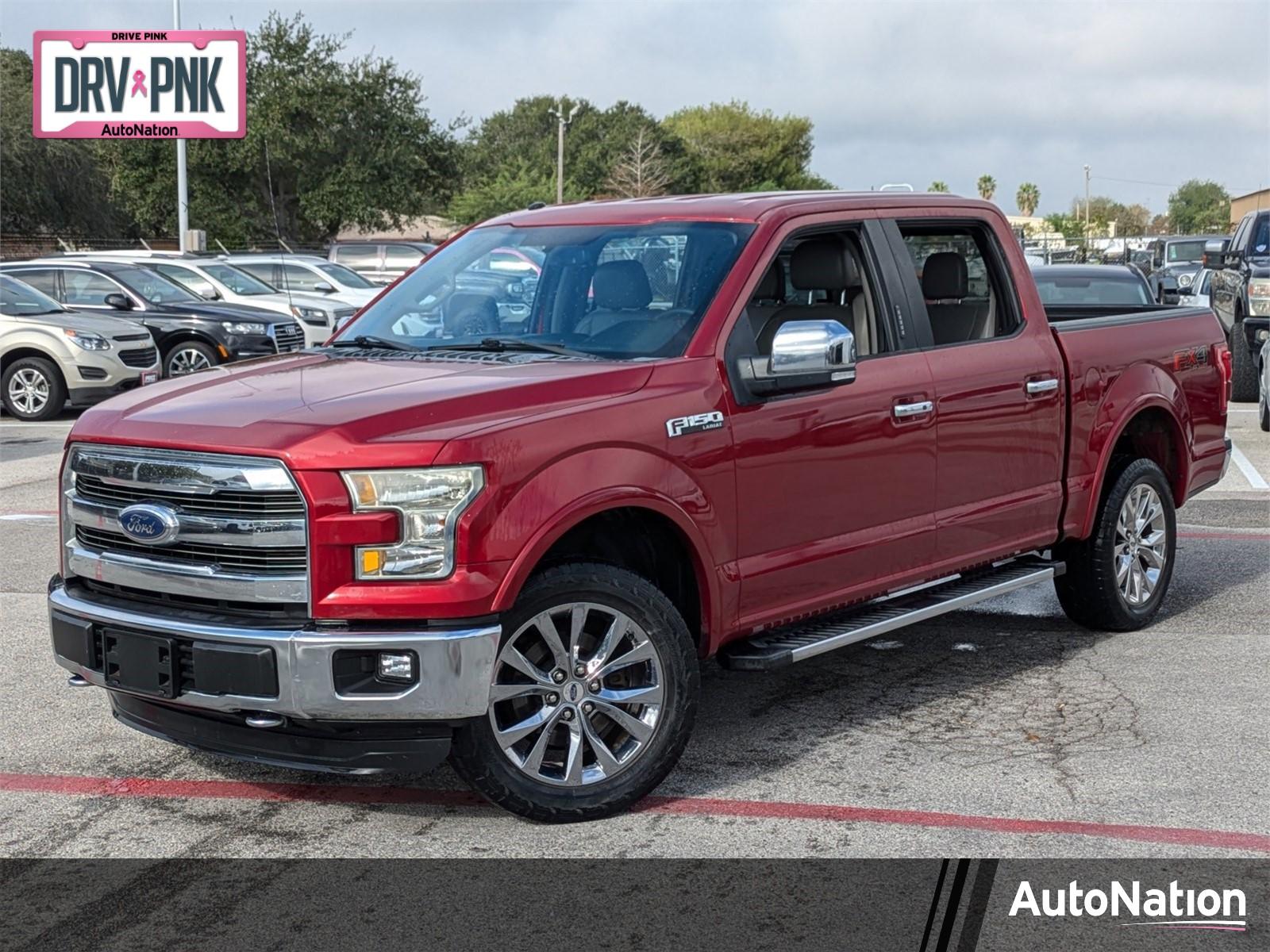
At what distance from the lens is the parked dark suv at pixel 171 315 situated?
1900 cm

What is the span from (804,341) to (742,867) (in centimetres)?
172

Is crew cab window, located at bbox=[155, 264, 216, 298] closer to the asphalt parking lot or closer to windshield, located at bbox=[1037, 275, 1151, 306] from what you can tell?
windshield, located at bbox=[1037, 275, 1151, 306]

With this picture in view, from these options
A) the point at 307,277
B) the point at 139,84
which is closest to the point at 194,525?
the point at 307,277

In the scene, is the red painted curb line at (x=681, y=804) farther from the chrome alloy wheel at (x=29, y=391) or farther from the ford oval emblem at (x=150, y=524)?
the chrome alloy wheel at (x=29, y=391)

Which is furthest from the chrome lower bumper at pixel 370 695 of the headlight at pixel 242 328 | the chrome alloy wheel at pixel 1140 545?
the headlight at pixel 242 328

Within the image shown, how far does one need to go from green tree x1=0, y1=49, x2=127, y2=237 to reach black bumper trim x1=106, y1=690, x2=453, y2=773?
42.4 m

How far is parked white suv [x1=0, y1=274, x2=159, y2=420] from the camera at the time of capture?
17266mm

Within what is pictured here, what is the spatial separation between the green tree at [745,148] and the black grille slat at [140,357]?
9602 cm

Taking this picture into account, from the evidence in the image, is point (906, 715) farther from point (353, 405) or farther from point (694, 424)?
point (353, 405)

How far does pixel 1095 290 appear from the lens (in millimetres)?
16031

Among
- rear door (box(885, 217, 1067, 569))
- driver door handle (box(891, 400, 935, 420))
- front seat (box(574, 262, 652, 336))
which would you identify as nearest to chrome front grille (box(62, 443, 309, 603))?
front seat (box(574, 262, 652, 336))

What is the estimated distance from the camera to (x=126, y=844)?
15.4 feet

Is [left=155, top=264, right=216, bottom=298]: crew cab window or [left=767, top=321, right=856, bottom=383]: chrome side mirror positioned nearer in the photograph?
[left=767, top=321, right=856, bottom=383]: chrome side mirror

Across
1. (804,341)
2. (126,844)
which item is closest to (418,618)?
(126,844)
